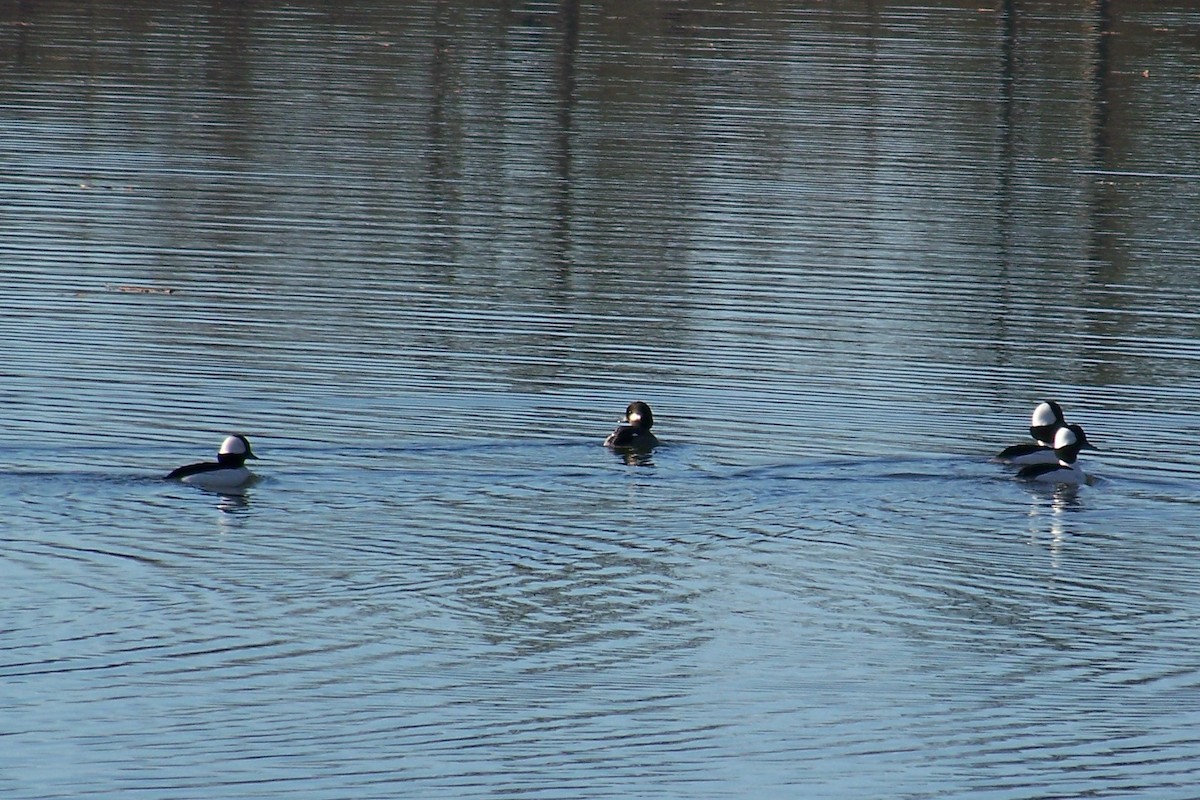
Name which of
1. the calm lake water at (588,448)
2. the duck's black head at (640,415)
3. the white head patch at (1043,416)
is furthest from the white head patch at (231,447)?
the white head patch at (1043,416)

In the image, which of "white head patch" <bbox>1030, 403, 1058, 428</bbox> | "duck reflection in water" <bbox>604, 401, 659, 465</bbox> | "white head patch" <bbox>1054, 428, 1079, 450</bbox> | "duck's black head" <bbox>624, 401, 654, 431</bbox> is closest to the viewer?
"duck reflection in water" <bbox>604, 401, 659, 465</bbox>

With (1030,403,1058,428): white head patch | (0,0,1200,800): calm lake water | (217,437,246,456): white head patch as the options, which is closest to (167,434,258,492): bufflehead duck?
(217,437,246,456): white head patch

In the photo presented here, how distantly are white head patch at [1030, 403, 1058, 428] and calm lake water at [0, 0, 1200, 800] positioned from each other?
0.41 m

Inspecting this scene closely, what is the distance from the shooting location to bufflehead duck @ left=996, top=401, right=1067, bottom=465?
18.0m

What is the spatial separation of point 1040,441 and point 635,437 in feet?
12.5

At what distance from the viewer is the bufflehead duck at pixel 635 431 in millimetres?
18156

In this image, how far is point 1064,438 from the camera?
60.1 feet

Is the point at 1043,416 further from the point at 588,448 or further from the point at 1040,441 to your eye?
the point at 588,448

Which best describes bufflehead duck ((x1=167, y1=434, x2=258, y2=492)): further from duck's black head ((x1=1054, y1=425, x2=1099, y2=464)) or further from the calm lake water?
duck's black head ((x1=1054, y1=425, x2=1099, y2=464))

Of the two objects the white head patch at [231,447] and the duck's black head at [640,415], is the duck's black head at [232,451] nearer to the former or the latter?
the white head patch at [231,447]

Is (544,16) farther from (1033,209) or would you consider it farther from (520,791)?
(520,791)

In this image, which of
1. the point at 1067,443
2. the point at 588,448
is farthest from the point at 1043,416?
the point at 588,448

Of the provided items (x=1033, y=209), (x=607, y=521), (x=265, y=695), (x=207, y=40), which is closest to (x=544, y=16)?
(x=207, y=40)

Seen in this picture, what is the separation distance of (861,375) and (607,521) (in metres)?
5.91
